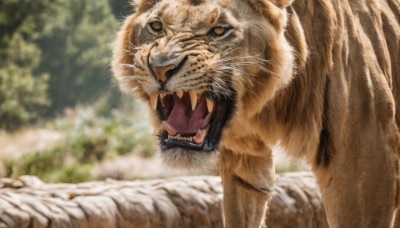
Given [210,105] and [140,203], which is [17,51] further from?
[210,105]

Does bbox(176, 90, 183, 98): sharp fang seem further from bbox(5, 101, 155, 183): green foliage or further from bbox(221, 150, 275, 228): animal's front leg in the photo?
bbox(5, 101, 155, 183): green foliage

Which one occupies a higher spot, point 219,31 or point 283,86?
point 219,31

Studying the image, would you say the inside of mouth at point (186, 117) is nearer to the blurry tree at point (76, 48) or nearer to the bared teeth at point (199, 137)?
the bared teeth at point (199, 137)

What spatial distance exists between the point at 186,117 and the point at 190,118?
0.02 meters

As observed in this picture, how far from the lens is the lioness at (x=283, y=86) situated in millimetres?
3494

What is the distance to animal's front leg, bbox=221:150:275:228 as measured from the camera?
179 inches

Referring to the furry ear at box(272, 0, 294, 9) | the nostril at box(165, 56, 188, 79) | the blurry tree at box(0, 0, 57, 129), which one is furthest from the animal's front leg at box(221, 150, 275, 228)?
the blurry tree at box(0, 0, 57, 129)

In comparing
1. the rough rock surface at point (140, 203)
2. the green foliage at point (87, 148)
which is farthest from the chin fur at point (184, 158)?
the green foliage at point (87, 148)

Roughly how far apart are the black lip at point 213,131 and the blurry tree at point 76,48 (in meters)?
28.6

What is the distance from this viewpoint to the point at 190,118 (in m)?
3.59

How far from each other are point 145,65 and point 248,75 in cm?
50

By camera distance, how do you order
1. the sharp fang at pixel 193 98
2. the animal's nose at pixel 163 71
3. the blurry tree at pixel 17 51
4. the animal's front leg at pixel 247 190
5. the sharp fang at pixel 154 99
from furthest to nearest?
the blurry tree at pixel 17 51
the animal's front leg at pixel 247 190
the sharp fang at pixel 154 99
the sharp fang at pixel 193 98
the animal's nose at pixel 163 71

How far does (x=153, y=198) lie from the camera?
5250 mm

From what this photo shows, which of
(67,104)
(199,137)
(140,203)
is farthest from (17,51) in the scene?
(199,137)
